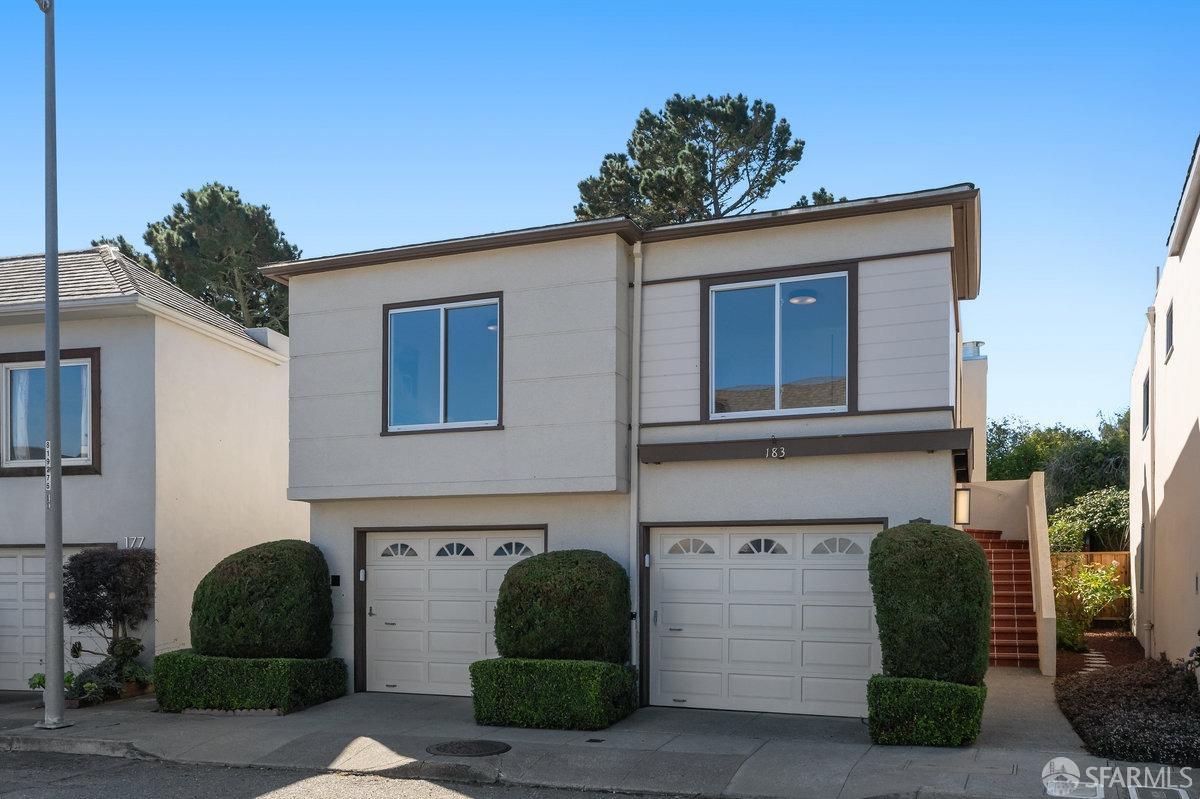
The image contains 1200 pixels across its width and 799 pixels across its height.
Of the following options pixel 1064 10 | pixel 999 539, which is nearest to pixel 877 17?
pixel 1064 10

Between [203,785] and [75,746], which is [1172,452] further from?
[75,746]

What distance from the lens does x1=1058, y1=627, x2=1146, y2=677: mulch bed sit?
49.1 feet

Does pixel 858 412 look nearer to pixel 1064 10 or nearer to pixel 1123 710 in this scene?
pixel 1123 710

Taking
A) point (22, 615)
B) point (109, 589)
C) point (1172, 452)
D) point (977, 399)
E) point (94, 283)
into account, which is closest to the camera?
point (109, 589)

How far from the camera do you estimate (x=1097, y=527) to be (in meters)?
22.0

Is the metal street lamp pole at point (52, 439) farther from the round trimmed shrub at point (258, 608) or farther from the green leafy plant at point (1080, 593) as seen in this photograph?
the green leafy plant at point (1080, 593)

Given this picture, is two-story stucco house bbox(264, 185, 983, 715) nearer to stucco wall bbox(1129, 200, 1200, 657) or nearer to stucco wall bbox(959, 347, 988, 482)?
stucco wall bbox(1129, 200, 1200, 657)

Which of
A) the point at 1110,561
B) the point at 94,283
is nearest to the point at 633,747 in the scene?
the point at 94,283

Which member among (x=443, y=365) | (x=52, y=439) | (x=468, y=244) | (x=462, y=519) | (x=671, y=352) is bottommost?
(x=462, y=519)

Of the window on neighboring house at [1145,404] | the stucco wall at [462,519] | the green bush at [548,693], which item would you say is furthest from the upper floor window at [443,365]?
the window on neighboring house at [1145,404]

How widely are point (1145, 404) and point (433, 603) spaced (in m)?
11.9

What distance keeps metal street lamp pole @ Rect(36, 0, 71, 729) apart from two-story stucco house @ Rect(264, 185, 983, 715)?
2799 millimetres

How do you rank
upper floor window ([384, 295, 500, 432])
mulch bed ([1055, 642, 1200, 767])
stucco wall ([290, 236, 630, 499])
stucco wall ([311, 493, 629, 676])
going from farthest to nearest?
upper floor window ([384, 295, 500, 432]), stucco wall ([311, 493, 629, 676]), stucco wall ([290, 236, 630, 499]), mulch bed ([1055, 642, 1200, 767])

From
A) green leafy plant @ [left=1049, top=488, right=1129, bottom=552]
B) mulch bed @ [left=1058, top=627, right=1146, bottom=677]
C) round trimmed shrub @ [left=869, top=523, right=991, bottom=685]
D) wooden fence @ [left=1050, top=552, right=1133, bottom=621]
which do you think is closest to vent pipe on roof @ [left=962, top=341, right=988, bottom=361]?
green leafy plant @ [left=1049, top=488, right=1129, bottom=552]
